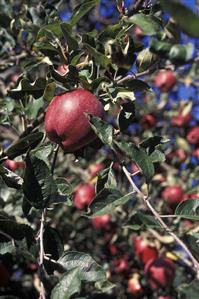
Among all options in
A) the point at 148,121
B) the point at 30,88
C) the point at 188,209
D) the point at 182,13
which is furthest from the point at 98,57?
the point at 148,121

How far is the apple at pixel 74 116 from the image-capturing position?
1.17m

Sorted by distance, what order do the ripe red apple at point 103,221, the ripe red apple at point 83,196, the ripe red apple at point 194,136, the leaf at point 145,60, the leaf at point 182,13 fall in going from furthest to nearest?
the ripe red apple at point 194,136
the ripe red apple at point 103,221
the ripe red apple at point 83,196
the leaf at point 145,60
the leaf at point 182,13

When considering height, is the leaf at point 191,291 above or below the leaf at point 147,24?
below

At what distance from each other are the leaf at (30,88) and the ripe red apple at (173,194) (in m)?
1.54

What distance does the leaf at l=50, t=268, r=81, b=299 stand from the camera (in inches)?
40.0

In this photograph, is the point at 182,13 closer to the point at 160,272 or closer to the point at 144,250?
the point at 160,272

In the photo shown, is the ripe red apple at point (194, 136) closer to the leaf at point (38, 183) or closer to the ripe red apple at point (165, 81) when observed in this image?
the ripe red apple at point (165, 81)

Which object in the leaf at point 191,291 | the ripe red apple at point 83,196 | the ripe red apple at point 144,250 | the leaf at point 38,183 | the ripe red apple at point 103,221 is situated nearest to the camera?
the leaf at point 191,291

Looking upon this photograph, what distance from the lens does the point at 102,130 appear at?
1129 millimetres

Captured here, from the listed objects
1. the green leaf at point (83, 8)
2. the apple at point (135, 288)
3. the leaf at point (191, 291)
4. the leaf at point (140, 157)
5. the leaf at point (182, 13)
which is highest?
the leaf at point (182, 13)

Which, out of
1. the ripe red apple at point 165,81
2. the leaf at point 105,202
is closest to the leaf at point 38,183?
the leaf at point 105,202

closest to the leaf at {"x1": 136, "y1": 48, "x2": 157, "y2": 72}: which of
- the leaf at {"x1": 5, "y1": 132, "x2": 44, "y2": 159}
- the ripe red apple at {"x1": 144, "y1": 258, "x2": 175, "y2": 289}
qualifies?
the leaf at {"x1": 5, "y1": 132, "x2": 44, "y2": 159}

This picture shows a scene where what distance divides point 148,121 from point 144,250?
42.5 inches

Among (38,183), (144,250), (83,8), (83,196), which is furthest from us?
(83,196)
